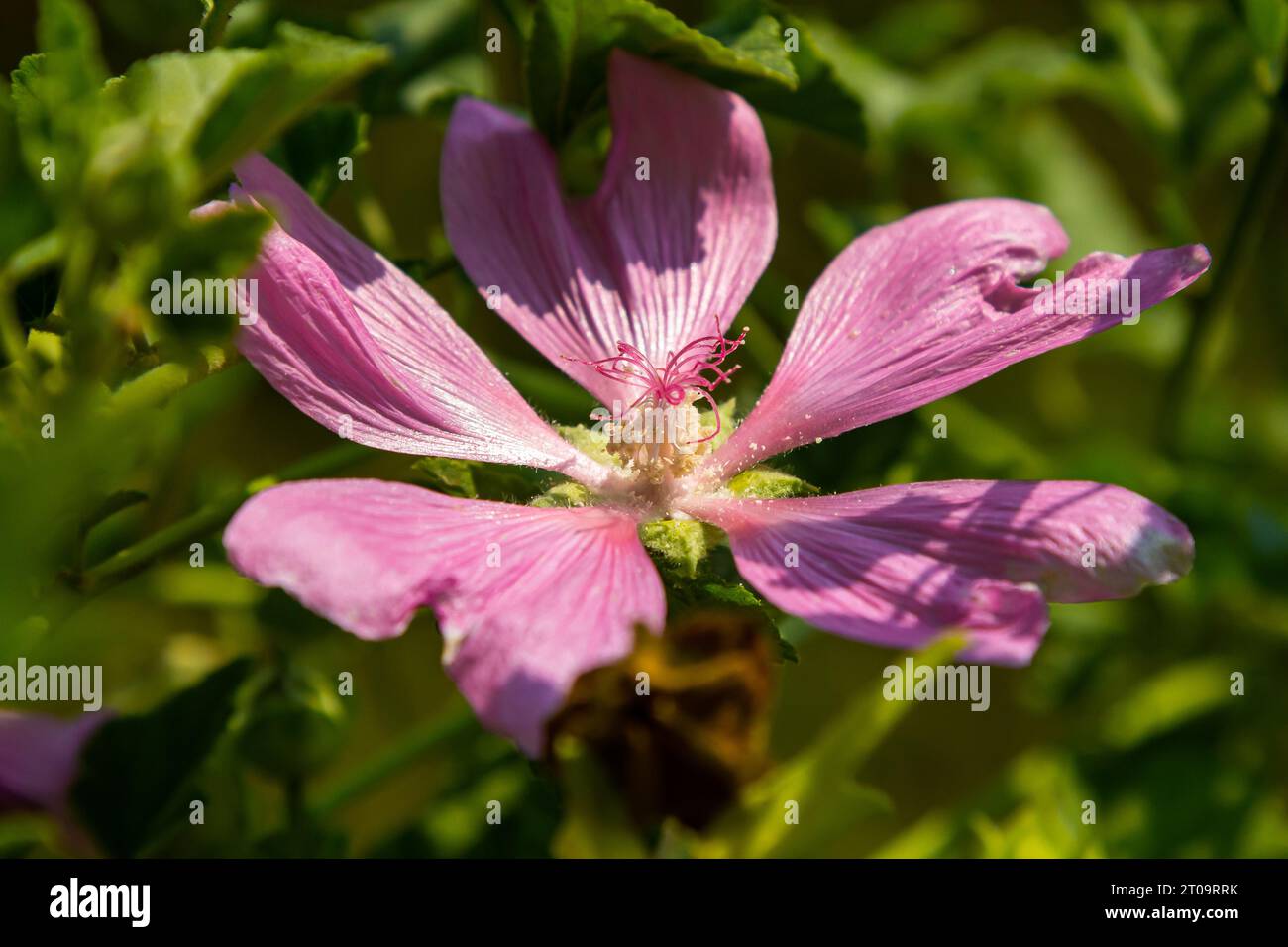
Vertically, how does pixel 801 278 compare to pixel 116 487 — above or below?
above

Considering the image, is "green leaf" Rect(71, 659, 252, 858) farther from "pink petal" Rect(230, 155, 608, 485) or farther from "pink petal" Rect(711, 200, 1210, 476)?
"pink petal" Rect(711, 200, 1210, 476)

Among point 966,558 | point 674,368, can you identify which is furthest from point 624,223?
point 966,558

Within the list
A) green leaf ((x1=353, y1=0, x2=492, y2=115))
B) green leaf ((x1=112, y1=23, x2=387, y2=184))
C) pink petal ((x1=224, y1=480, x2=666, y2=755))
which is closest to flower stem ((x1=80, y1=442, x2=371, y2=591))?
pink petal ((x1=224, y1=480, x2=666, y2=755))

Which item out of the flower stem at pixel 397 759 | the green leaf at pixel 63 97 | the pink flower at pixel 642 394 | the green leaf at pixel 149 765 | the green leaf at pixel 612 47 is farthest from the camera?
the flower stem at pixel 397 759

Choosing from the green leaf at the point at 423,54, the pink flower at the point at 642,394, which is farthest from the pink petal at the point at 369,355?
the green leaf at the point at 423,54

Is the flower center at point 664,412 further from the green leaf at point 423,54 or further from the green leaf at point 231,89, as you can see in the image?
the green leaf at point 231,89

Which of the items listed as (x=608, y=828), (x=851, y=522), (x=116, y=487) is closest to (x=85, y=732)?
(x=116, y=487)

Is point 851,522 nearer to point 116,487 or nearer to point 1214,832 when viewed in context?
point 116,487
